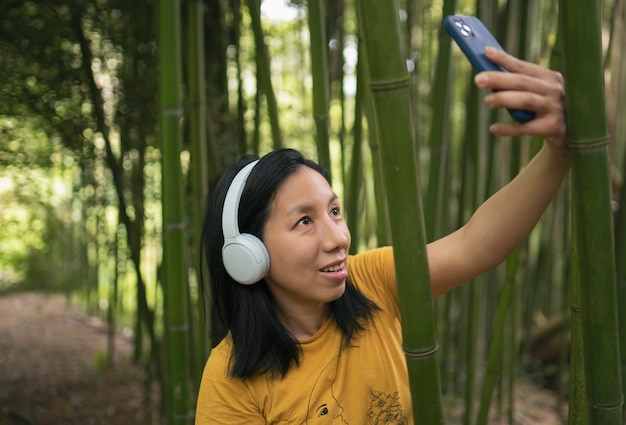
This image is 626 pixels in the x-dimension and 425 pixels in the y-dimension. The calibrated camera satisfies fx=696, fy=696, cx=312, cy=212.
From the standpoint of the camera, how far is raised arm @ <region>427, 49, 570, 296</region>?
0.67 metres

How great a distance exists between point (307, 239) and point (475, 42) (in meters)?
0.41

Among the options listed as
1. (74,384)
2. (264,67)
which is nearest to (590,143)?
(264,67)

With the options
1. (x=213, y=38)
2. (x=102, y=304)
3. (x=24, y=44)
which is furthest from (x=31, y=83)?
(x=102, y=304)

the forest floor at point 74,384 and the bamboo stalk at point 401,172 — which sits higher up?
the bamboo stalk at point 401,172

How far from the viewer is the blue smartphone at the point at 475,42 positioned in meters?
0.69

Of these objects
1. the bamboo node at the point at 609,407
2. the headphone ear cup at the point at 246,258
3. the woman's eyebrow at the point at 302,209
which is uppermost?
the woman's eyebrow at the point at 302,209

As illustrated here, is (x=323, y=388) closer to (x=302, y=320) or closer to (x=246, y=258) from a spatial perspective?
(x=302, y=320)

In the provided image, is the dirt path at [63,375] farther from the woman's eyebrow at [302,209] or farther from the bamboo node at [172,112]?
the woman's eyebrow at [302,209]

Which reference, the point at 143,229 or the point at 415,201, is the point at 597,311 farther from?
the point at 143,229

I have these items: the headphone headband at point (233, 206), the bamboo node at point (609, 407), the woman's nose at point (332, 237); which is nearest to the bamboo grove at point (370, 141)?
the bamboo node at point (609, 407)

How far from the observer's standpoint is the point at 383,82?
28.6 inches

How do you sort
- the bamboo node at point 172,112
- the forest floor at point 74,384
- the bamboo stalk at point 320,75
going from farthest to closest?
1. the forest floor at point 74,384
2. the bamboo node at point 172,112
3. the bamboo stalk at point 320,75

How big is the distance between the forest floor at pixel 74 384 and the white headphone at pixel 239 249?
5.93 ft

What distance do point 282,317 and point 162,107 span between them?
584 millimetres
